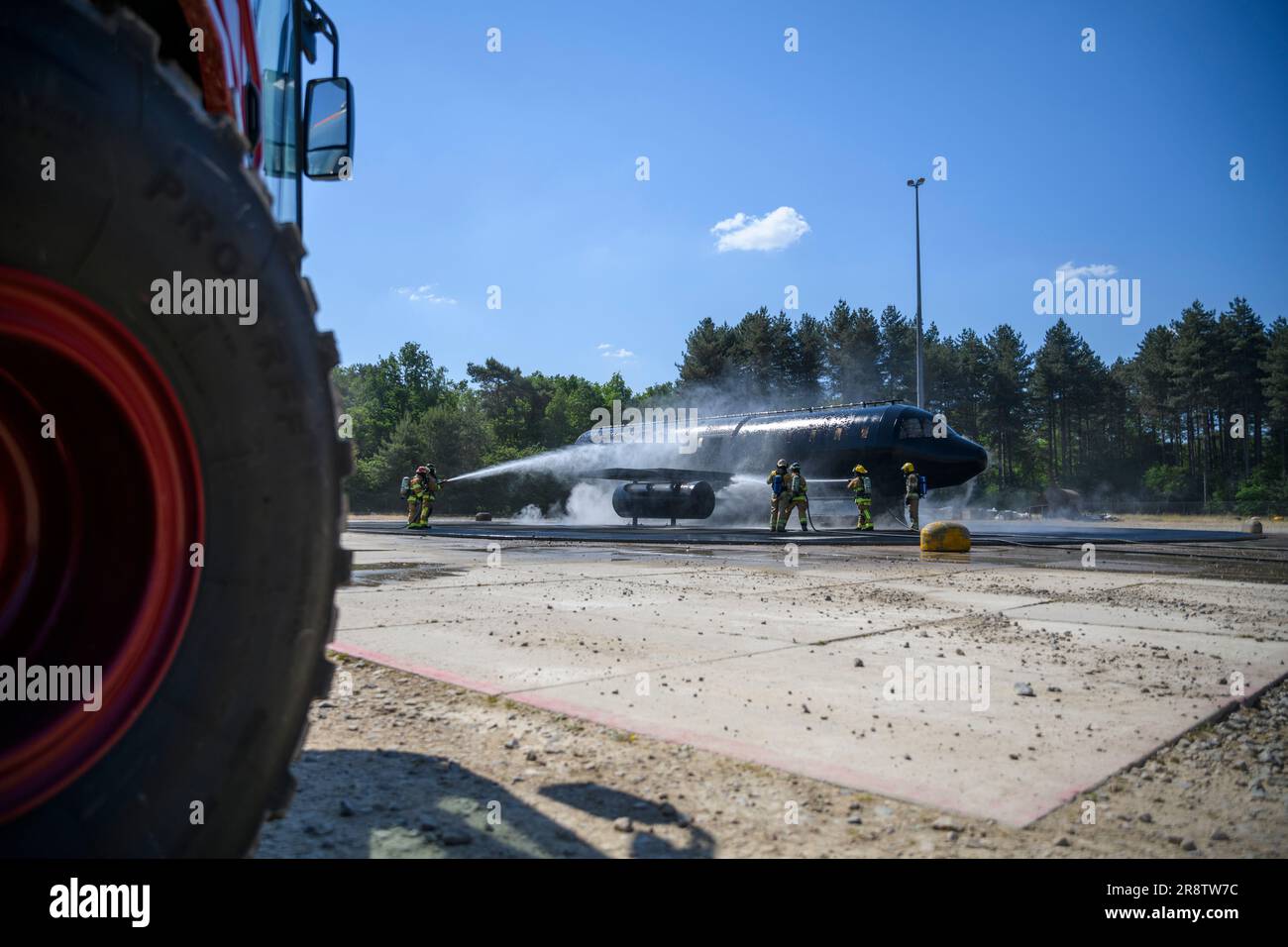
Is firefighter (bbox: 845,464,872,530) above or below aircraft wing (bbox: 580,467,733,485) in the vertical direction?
below

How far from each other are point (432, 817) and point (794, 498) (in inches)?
690

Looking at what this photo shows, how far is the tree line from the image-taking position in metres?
56.0

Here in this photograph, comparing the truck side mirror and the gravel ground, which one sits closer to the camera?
the gravel ground

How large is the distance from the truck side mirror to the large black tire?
2436 mm

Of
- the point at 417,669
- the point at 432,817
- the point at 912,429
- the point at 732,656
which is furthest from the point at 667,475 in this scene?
the point at 432,817

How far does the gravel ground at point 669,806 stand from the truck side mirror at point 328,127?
8.25 feet

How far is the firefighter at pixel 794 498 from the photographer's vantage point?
19.5 meters

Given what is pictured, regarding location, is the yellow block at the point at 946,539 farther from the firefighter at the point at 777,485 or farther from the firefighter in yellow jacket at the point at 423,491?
the firefighter in yellow jacket at the point at 423,491

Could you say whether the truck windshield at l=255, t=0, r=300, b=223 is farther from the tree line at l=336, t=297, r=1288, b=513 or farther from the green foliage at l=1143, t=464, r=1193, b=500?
the green foliage at l=1143, t=464, r=1193, b=500

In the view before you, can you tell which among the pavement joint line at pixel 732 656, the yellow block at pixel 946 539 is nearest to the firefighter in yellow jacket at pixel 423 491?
the yellow block at pixel 946 539

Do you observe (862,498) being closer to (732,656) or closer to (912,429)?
(912,429)

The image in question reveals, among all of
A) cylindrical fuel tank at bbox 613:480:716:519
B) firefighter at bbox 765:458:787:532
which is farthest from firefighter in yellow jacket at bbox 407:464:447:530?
firefighter at bbox 765:458:787:532
